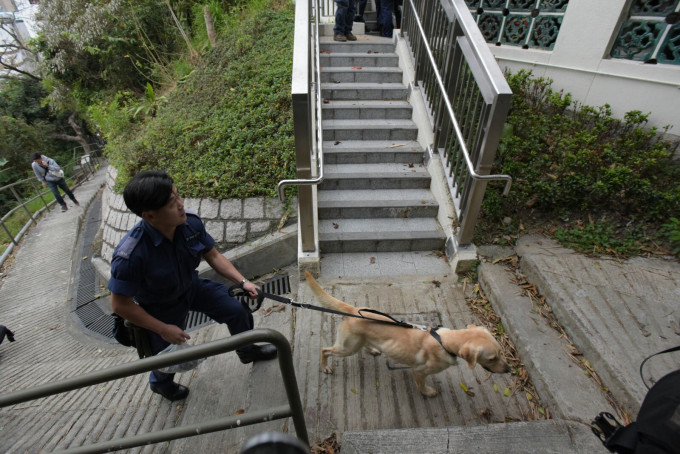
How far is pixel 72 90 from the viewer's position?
1073 cm

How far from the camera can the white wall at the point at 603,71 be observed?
361 centimetres

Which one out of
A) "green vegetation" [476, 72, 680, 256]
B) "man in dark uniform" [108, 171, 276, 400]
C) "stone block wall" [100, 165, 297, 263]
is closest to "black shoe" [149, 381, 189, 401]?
"man in dark uniform" [108, 171, 276, 400]

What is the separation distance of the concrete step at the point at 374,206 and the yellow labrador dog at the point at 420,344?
6.12 feet

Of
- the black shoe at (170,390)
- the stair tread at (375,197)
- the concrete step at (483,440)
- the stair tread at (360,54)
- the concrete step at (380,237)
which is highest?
the stair tread at (360,54)

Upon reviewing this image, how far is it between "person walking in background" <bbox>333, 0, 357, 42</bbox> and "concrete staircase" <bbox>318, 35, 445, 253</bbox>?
0.66 m

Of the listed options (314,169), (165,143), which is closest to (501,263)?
(314,169)

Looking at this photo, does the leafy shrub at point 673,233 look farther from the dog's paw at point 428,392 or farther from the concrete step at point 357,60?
the concrete step at point 357,60

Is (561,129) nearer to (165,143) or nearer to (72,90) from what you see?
(165,143)

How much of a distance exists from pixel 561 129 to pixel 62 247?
9.99 m

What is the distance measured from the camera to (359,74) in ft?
17.2

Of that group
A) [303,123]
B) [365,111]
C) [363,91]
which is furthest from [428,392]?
[363,91]

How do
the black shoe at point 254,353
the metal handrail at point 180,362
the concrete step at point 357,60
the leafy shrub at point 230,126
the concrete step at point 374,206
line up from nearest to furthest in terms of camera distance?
the metal handrail at point 180,362 < the black shoe at point 254,353 < the concrete step at point 374,206 < the leafy shrub at point 230,126 < the concrete step at point 357,60

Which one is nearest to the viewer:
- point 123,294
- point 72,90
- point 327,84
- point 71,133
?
point 123,294

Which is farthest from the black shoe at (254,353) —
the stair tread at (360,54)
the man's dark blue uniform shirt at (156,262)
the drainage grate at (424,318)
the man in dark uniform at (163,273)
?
the stair tread at (360,54)
